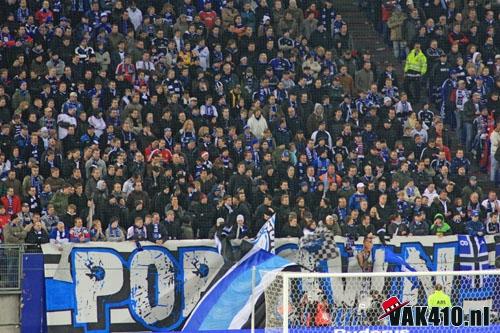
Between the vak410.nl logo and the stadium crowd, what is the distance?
173 inches

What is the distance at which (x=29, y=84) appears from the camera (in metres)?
31.7

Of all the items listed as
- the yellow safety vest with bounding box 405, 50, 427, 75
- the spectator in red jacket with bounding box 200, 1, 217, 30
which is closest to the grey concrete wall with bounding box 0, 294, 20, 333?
the spectator in red jacket with bounding box 200, 1, 217, 30

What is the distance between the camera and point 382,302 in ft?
84.7

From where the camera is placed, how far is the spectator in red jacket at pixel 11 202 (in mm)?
28688

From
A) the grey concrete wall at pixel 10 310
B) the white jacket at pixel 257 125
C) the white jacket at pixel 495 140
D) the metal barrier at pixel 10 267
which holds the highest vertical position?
the white jacket at pixel 257 125

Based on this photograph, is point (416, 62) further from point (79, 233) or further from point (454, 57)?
point (79, 233)

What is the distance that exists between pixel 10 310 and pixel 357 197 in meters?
7.79

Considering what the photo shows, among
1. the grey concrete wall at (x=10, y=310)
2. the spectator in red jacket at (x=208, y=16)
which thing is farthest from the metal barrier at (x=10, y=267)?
the spectator in red jacket at (x=208, y=16)

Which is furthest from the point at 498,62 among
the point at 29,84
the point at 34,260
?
the point at 34,260

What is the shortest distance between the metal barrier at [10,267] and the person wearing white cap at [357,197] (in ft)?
23.7

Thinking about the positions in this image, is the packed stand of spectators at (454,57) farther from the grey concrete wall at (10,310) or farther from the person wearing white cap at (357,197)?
the grey concrete wall at (10,310)

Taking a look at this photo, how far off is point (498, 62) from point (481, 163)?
319 cm

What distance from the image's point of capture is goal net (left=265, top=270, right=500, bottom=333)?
2366 centimetres

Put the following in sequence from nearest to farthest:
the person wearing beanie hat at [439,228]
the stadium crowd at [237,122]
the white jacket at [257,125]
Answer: the stadium crowd at [237,122] < the person wearing beanie hat at [439,228] < the white jacket at [257,125]
